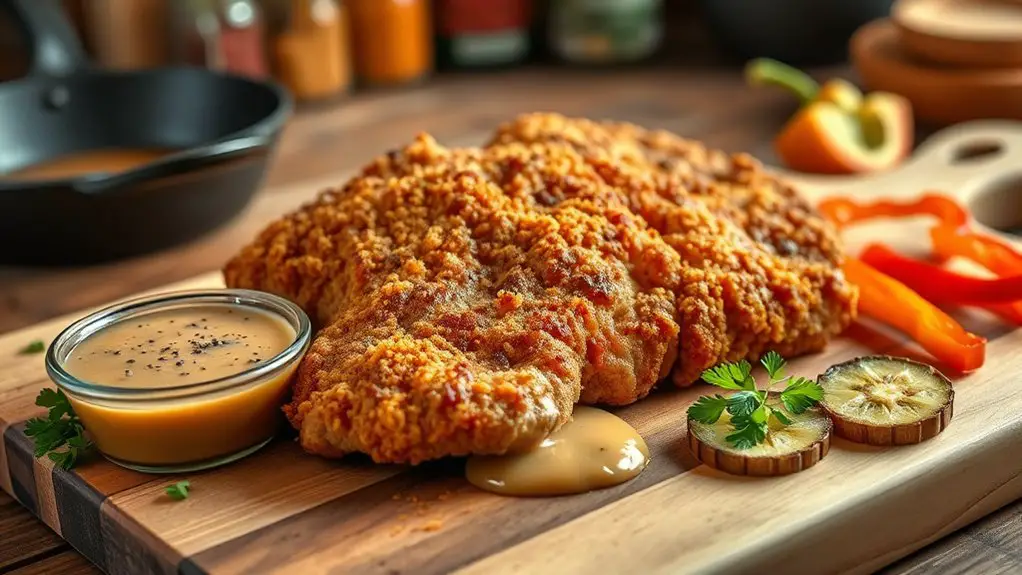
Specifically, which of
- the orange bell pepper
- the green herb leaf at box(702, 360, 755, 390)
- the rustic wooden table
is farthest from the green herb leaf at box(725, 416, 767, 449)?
the orange bell pepper

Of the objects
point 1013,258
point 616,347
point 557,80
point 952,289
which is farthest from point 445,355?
point 557,80

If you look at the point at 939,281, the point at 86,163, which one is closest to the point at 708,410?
the point at 939,281

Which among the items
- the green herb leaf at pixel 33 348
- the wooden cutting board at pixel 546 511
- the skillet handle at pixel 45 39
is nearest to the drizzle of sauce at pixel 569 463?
the wooden cutting board at pixel 546 511

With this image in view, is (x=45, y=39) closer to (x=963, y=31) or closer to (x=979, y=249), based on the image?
(x=979, y=249)

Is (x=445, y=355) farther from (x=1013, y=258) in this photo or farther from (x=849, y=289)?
(x=1013, y=258)

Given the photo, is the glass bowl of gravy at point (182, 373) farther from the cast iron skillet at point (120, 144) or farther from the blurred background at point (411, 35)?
the blurred background at point (411, 35)
